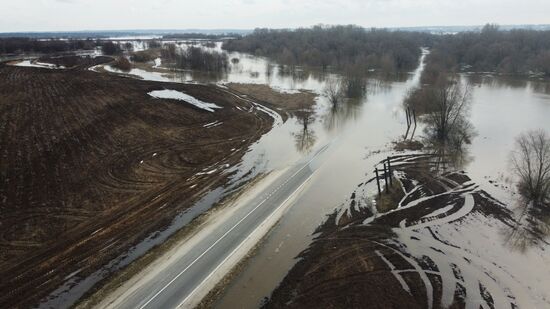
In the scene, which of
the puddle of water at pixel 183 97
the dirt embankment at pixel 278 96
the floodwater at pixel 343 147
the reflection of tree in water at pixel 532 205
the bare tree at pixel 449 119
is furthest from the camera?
the dirt embankment at pixel 278 96

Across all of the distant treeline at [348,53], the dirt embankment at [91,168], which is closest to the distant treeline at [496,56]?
the distant treeline at [348,53]

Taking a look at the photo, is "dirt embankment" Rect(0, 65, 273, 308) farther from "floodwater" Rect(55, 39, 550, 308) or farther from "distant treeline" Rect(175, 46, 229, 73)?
"distant treeline" Rect(175, 46, 229, 73)

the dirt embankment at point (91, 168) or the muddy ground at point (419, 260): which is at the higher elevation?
the dirt embankment at point (91, 168)

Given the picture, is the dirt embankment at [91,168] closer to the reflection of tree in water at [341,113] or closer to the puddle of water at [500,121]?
the reflection of tree in water at [341,113]

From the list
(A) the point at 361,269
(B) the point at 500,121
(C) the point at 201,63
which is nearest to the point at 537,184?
(A) the point at 361,269

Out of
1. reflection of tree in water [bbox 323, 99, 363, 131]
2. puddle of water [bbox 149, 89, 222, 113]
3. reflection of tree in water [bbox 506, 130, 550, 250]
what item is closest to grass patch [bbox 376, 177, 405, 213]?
reflection of tree in water [bbox 506, 130, 550, 250]

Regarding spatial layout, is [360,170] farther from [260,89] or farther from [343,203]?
[260,89]

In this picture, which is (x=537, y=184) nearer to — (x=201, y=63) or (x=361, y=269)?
(x=361, y=269)
